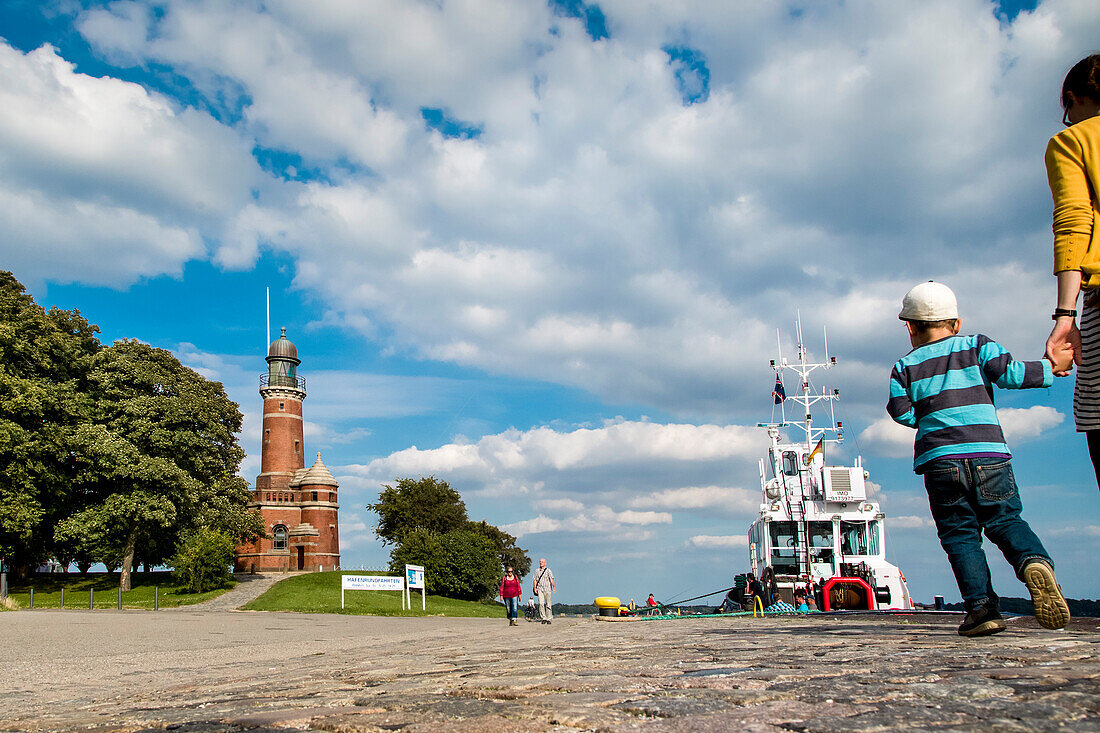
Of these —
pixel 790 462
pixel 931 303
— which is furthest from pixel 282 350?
pixel 931 303

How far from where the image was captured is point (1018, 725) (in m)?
1.87

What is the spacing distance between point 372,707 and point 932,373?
149 inches

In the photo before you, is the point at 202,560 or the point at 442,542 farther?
the point at 442,542

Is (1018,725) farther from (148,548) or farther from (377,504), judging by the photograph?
(377,504)

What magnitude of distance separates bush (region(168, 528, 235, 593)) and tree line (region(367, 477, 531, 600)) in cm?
917

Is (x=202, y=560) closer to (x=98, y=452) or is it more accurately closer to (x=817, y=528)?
(x=98, y=452)

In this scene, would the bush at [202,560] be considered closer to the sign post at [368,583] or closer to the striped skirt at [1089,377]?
the sign post at [368,583]

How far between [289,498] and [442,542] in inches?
692

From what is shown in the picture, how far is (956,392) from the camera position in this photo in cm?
458

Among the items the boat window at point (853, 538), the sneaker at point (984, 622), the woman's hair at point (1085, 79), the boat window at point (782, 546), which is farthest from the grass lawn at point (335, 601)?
the woman's hair at point (1085, 79)

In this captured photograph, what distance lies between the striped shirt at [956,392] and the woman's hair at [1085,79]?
4.80 ft

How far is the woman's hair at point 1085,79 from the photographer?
3.91 meters

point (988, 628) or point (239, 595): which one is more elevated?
point (988, 628)

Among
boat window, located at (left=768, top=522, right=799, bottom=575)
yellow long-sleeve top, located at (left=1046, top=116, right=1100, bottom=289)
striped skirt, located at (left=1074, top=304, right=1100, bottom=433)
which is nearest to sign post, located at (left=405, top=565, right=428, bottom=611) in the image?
boat window, located at (left=768, top=522, right=799, bottom=575)
